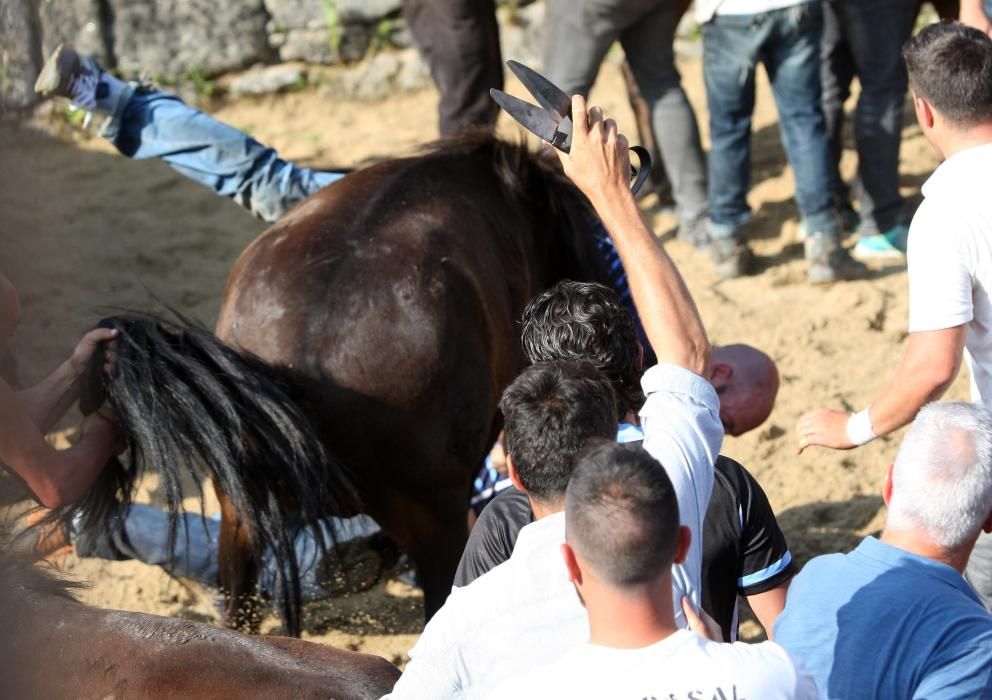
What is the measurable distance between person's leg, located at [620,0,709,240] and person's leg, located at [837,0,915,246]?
740mm

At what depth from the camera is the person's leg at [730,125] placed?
4980 millimetres

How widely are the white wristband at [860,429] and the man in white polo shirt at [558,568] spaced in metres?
0.72

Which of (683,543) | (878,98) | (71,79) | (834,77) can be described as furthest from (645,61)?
(683,543)

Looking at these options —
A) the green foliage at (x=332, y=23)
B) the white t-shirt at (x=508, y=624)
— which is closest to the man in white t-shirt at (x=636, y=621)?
the white t-shirt at (x=508, y=624)

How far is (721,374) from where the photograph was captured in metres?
3.59

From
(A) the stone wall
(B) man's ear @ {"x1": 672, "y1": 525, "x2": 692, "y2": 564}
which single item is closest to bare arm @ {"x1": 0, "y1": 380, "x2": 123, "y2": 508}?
(B) man's ear @ {"x1": 672, "y1": 525, "x2": 692, "y2": 564}

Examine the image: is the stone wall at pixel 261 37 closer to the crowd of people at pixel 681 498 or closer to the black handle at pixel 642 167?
the crowd of people at pixel 681 498

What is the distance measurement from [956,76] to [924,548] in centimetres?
119

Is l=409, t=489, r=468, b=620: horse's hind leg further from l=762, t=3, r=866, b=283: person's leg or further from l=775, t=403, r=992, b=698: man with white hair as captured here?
l=762, t=3, r=866, b=283: person's leg

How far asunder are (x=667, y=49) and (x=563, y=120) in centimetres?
337

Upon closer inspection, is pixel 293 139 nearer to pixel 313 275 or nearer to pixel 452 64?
pixel 452 64

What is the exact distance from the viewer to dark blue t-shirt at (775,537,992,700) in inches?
63.4

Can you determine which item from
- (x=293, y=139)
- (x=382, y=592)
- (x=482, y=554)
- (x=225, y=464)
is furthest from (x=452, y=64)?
(x=482, y=554)

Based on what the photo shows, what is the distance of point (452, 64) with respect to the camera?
514cm
